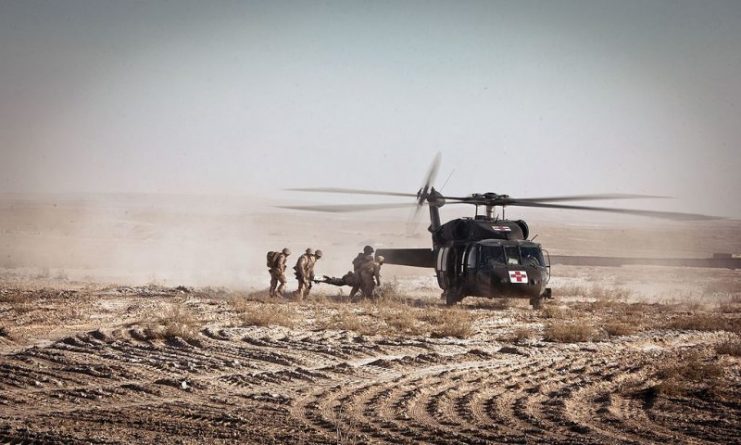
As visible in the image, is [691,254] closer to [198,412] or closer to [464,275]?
[464,275]

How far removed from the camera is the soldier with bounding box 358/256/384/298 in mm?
22375

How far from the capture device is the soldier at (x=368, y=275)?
2238cm

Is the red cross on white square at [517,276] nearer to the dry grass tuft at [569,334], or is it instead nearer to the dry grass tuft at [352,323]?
the dry grass tuft at [352,323]

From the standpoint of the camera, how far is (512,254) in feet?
65.7

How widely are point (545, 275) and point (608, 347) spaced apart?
6365 mm

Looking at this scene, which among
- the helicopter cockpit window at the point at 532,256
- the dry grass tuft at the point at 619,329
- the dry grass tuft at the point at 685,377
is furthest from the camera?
the helicopter cockpit window at the point at 532,256

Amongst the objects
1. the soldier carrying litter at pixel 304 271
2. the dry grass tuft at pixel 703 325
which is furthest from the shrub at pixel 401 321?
the dry grass tuft at pixel 703 325

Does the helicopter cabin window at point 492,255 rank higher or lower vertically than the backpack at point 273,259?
higher

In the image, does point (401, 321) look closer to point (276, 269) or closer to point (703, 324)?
point (703, 324)

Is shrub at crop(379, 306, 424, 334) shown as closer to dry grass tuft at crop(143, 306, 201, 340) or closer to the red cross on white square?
the red cross on white square

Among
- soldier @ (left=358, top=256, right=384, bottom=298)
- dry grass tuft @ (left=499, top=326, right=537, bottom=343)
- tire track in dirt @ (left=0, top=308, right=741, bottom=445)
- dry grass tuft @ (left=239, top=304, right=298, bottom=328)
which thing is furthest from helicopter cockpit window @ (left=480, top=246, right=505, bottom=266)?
tire track in dirt @ (left=0, top=308, right=741, bottom=445)

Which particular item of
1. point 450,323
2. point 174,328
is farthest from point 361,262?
point 174,328

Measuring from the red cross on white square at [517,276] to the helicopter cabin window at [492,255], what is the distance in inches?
16.1

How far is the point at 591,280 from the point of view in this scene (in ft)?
122
